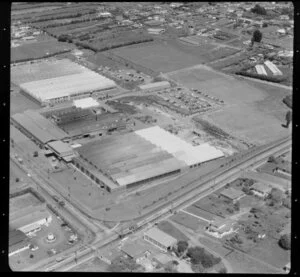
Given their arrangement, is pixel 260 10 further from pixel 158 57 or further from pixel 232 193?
pixel 232 193

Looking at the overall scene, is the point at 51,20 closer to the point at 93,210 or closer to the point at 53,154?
the point at 53,154

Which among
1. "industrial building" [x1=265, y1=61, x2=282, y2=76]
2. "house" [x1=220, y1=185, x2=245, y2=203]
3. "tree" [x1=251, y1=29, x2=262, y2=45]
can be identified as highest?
"tree" [x1=251, y1=29, x2=262, y2=45]

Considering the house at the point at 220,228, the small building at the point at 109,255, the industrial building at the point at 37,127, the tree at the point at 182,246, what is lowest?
the industrial building at the point at 37,127

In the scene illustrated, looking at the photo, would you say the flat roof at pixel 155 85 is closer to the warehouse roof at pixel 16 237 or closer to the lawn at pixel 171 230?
the lawn at pixel 171 230

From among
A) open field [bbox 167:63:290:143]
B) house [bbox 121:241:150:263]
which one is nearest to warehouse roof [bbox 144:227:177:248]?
house [bbox 121:241:150:263]

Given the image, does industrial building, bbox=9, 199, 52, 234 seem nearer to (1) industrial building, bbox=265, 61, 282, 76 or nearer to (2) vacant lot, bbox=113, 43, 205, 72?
(2) vacant lot, bbox=113, 43, 205, 72

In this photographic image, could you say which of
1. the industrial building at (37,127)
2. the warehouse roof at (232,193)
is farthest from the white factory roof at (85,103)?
the warehouse roof at (232,193)

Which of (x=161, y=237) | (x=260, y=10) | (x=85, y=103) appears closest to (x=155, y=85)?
(x=85, y=103)
